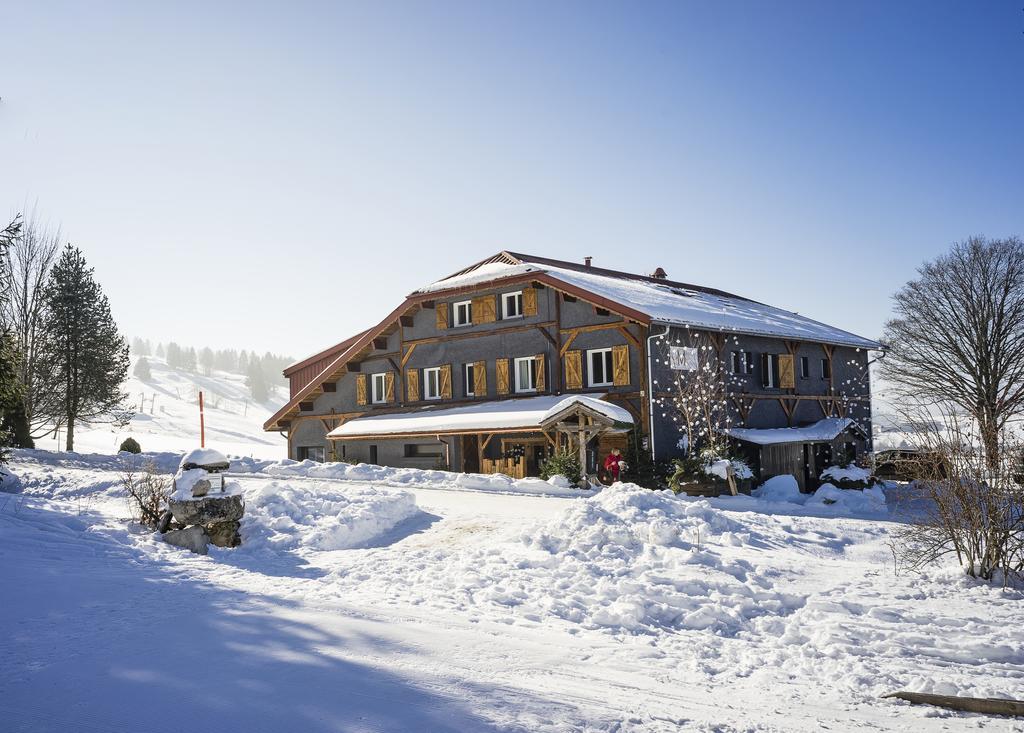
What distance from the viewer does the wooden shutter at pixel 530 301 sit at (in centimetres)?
2808

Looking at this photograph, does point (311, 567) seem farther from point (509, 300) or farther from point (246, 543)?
point (509, 300)

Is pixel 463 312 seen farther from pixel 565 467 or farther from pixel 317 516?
pixel 317 516

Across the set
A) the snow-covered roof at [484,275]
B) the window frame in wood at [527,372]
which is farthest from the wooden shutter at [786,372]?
the snow-covered roof at [484,275]

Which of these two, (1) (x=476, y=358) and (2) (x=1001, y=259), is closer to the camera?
(1) (x=476, y=358)

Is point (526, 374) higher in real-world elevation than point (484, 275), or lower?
lower

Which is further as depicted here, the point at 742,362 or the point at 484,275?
the point at 484,275

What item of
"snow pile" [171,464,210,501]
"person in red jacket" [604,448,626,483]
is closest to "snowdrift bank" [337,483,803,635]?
"snow pile" [171,464,210,501]

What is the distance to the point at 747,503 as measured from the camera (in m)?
18.7

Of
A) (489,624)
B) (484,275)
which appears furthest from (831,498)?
(489,624)

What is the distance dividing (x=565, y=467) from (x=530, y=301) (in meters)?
7.73

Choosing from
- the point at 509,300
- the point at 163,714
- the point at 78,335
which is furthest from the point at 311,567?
the point at 78,335

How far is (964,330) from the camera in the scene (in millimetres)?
35562

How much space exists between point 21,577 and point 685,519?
10084 mm

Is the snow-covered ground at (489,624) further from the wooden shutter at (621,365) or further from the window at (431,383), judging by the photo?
the window at (431,383)
